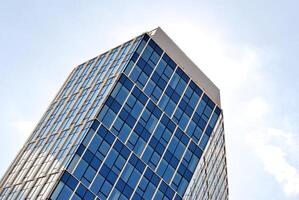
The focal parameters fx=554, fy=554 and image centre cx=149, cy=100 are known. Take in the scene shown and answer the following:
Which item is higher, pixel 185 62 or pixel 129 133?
pixel 185 62

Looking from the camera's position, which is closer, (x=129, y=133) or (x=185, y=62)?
(x=129, y=133)

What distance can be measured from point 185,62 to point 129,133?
55.1 feet

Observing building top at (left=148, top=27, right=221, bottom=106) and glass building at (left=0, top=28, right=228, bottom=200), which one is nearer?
Result: glass building at (left=0, top=28, right=228, bottom=200)

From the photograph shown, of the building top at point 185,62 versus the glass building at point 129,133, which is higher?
the building top at point 185,62

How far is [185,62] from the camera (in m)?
83.1

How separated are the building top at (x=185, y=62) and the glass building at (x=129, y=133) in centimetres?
17

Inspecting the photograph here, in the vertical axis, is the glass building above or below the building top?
below

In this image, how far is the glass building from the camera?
67750mm

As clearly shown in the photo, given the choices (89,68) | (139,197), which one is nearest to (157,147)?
(139,197)

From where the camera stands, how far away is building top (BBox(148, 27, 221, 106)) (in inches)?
3184

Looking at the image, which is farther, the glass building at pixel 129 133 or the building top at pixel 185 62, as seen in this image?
the building top at pixel 185 62

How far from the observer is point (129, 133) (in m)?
72.2

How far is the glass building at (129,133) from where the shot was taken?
222 ft

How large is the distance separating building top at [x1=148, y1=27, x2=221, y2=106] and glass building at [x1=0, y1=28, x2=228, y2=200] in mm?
165
